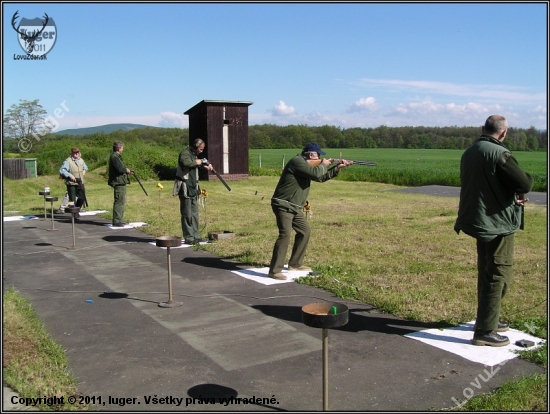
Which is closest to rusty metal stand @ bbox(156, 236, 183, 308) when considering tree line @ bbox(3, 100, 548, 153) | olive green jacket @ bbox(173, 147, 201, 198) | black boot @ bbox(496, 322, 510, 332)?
black boot @ bbox(496, 322, 510, 332)

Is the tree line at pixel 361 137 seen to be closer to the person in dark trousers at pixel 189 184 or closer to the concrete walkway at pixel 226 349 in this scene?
the person in dark trousers at pixel 189 184

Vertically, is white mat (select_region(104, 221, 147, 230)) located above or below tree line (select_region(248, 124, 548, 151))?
below

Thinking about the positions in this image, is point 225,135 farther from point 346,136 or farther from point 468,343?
point 346,136

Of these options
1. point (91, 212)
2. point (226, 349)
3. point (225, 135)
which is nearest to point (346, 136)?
point (225, 135)

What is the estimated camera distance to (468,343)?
548cm

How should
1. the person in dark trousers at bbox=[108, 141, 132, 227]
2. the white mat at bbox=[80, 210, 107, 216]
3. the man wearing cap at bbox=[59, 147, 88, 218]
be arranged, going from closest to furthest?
the person in dark trousers at bbox=[108, 141, 132, 227] < the man wearing cap at bbox=[59, 147, 88, 218] < the white mat at bbox=[80, 210, 107, 216]

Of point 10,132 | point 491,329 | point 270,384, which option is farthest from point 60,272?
point 10,132

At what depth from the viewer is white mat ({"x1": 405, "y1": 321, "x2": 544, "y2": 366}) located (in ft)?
16.8

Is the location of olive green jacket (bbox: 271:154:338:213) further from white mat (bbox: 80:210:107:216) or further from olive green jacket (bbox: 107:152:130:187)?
white mat (bbox: 80:210:107:216)

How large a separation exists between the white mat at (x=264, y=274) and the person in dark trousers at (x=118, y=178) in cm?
583

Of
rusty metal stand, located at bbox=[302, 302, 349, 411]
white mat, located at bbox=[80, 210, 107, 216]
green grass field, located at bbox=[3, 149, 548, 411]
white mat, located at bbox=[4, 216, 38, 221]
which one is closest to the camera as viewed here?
rusty metal stand, located at bbox=[302, 302, 349, 411]

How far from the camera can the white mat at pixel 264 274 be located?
26.5 feet

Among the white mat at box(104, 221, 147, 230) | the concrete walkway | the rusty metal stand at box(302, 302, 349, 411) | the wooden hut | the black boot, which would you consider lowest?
the concrete walkway

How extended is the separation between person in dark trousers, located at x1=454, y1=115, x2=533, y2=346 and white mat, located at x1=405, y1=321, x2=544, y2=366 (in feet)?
0.33
